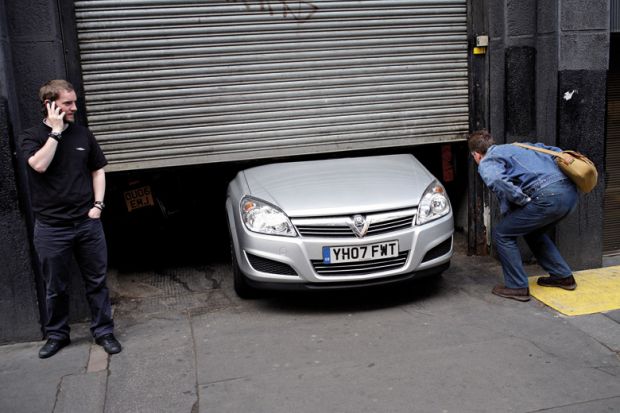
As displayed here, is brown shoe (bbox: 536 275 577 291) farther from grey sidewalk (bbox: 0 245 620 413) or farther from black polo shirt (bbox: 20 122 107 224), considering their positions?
black polo shirt (bbox: 20 122 107 224)

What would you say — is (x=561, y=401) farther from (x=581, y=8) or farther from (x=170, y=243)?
(x=170, y=243)

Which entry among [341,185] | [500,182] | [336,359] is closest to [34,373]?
[336,359]

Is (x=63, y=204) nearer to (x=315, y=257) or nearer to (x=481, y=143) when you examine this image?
(x=315, y=257)

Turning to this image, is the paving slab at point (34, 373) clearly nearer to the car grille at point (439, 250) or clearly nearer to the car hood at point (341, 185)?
the car hood at point (341, 185)

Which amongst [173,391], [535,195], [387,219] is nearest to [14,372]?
[173,391]

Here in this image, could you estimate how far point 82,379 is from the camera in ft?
14.6

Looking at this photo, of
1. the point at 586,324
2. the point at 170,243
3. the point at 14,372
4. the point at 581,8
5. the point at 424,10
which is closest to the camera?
the point at 14,372

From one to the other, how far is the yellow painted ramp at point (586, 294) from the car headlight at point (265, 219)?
2156 millimetres

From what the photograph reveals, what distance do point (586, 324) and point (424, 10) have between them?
130 inches

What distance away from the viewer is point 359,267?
17.2 feet

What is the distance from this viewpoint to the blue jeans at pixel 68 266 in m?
4.68

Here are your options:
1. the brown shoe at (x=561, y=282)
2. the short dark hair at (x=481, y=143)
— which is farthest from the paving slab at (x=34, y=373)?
the brown shoe at (x=561, y=282)


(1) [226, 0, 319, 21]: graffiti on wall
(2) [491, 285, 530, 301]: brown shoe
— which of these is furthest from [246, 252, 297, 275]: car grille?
(1) [226, 0, 319, 21]: graffiti on wall

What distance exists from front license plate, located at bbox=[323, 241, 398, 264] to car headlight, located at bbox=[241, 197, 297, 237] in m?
0.32
